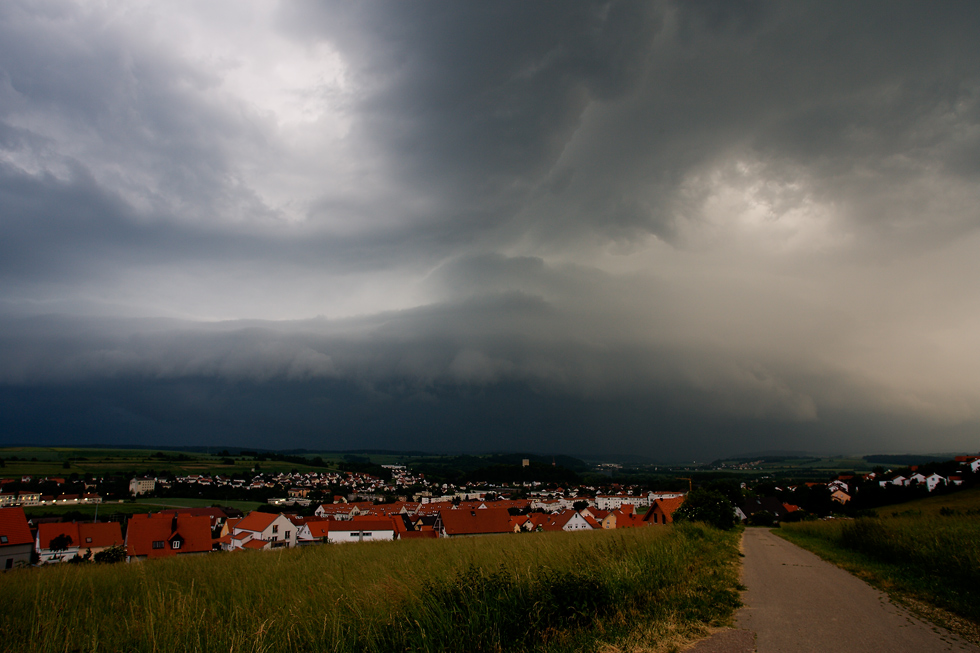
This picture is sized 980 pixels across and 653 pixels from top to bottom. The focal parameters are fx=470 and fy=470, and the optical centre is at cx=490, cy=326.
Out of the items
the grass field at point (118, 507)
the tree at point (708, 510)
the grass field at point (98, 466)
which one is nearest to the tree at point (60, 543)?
the grass field at point (118, 507)

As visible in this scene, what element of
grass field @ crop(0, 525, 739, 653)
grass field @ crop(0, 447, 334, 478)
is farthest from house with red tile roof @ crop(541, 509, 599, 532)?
grass field @ crop(0, 447, 334, 478)

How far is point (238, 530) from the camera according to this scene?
44406mm

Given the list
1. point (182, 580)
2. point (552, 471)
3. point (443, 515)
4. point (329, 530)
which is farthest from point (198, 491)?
point (552, 471)

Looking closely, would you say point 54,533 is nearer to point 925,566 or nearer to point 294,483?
point 925,566

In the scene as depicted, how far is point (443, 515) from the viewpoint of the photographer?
1661 inches

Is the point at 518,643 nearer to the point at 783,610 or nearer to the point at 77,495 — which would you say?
the point at 783,610

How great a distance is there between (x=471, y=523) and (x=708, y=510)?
20.4 metres

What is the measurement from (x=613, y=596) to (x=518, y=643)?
2051 millimetres

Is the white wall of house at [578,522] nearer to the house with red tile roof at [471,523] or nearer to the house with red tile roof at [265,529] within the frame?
the house with red tile roof at [471,523]

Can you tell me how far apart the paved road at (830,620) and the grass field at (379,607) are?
63 centimetres

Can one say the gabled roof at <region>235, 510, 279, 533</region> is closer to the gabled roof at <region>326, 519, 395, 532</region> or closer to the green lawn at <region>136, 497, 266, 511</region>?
the gabled roof at <region>326, 519, 395, 532</region>

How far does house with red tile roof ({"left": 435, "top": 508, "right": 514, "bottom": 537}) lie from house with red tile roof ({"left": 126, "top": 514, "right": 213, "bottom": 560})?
18210mm

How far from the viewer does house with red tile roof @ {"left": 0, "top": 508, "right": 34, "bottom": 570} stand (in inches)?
800

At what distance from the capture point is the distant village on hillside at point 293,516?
29.6 m
